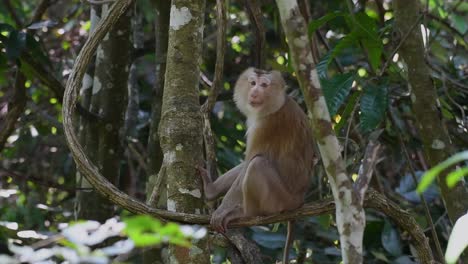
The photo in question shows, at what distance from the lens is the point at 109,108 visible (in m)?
5.75

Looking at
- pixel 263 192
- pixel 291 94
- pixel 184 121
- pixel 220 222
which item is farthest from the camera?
pixel 291 94

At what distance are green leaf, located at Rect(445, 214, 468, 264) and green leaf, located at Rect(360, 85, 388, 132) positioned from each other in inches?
88.9

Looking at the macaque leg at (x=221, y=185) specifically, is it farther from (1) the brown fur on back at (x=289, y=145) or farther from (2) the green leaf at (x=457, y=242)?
(2) the green leaf at (x=457, y=242)

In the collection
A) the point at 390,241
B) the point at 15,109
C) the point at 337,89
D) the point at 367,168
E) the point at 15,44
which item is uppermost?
the point at 15,44

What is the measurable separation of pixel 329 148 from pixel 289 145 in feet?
8.68

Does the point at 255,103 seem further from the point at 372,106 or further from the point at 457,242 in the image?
the point at 457,242

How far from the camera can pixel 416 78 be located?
493 centimetres

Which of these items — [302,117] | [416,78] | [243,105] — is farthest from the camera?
[243,105]

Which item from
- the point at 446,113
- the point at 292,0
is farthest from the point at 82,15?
the point at 292,0

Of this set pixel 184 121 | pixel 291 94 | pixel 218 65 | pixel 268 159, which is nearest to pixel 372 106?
pixel 268 159

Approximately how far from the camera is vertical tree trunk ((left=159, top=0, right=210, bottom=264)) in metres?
3.63

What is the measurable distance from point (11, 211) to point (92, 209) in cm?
110

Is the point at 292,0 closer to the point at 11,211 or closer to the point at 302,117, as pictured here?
the point at 302,117

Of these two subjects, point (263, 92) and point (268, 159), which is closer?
point (268, 159)
